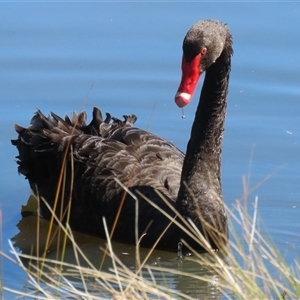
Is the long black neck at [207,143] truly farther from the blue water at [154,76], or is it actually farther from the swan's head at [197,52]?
the blue water at [154,76]

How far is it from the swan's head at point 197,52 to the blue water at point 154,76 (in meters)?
1.25

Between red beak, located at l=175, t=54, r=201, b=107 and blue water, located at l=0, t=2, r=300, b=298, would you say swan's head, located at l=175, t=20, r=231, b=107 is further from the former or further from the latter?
blue water, located at l=0, t=2, r=300, b=298

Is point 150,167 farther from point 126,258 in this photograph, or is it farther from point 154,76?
point 154,76

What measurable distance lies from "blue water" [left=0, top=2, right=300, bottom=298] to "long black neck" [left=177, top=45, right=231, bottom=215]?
1.77 ft

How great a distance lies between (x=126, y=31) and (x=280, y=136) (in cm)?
195

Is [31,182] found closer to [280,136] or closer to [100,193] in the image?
[100,193]

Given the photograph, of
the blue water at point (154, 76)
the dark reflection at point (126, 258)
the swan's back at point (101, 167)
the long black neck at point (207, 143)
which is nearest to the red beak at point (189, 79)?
the long black neck at point (207, 143)

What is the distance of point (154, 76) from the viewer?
7.15 metres

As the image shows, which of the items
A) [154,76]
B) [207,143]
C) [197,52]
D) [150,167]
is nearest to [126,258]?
[150,167]

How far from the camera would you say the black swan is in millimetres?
4965

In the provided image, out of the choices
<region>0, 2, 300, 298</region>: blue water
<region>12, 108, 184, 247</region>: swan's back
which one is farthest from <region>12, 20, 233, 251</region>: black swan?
<region>0, 2, 300, 298</region>: blue water

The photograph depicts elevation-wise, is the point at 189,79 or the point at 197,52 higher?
the point at 197,52

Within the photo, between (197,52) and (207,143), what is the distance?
2.45ft

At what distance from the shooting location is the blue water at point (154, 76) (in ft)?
20.1
